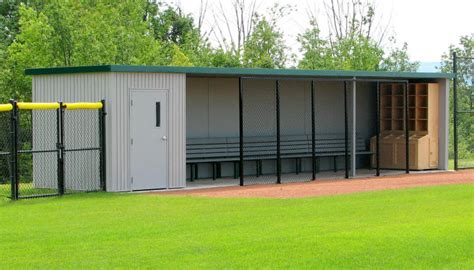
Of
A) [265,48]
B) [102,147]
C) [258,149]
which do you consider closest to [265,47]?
→ [265,48]

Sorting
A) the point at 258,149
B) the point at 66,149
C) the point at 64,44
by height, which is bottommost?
the point at 258,149

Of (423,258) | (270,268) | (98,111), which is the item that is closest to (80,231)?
(270,268)

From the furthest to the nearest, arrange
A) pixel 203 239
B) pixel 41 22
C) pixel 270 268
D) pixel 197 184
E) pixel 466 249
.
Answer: pixel 41 22, pixel 197 184, pixel 203 239, pixel 466 249, pixel 270 268

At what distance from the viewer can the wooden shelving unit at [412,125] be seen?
27.9 m

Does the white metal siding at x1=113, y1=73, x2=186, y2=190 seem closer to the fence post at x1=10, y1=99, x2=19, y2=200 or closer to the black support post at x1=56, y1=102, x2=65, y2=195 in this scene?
the black support post at x1=56, y1=102, x2=65, y2=195

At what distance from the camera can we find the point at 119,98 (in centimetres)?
2102

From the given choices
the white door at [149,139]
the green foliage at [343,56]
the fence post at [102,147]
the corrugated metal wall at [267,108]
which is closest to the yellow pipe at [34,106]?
the fence post at [102,147]

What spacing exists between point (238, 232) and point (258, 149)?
11.9 meters

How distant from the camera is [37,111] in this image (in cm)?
2202

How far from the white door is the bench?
2100 mm

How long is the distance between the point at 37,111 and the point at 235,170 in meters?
5.56

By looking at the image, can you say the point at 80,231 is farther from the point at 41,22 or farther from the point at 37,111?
the point at 41,22

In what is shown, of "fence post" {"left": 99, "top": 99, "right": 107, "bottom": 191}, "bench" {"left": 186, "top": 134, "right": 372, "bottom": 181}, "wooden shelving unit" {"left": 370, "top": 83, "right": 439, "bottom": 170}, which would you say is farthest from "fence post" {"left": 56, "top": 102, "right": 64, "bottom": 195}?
"wooden shelving unit" {"left": 370, "top": 83, "right": 439, "bottom": 170}

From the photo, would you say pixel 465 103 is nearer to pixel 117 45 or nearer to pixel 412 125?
pixel 412 125
